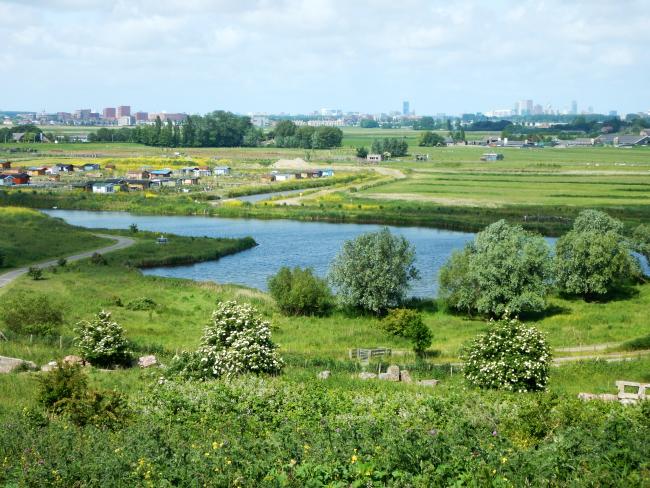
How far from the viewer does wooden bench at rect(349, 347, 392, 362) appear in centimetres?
2574

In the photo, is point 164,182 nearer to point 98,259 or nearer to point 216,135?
point 98,259

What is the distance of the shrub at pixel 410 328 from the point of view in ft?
89.5

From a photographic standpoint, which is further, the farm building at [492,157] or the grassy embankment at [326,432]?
the farm building at [492,157]

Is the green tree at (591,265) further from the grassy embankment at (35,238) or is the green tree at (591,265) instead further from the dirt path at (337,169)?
the dirt path at (337,169)

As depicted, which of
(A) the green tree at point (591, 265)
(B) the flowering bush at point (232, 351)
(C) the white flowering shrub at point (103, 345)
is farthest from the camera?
(A) the green tree at point (591, 265)

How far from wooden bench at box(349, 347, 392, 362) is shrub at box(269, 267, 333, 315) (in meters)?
7.96

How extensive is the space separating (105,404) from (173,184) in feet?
292

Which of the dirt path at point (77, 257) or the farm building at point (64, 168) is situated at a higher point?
the farm building at point (64, 168)

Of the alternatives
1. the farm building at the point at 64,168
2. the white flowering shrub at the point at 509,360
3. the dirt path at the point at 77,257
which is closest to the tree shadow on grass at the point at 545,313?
the white flowering shrub at the point at 509,360

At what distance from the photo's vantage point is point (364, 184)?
335ft

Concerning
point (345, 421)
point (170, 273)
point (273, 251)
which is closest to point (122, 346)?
point (345, 421)

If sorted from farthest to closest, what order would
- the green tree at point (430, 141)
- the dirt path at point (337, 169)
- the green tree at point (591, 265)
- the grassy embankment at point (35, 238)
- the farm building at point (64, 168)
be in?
the green tree at point (430, 141), the farm building at point (64, 168), the dirt path at point (337, 169), the grassy embankment at point (35, 238), the green tree at point (591, 265)

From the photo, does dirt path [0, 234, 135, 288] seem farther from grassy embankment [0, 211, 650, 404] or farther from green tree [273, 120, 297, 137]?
green tree [273, 120, 297, 137]

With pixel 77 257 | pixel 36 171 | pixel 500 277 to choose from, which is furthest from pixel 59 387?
pixel 36 171
